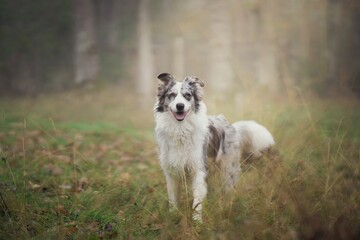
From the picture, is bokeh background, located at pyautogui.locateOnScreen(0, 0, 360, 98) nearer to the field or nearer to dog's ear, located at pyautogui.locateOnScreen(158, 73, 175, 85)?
the field

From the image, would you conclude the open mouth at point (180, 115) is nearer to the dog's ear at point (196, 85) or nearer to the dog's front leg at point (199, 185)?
the dog's ear at point (196, 85)

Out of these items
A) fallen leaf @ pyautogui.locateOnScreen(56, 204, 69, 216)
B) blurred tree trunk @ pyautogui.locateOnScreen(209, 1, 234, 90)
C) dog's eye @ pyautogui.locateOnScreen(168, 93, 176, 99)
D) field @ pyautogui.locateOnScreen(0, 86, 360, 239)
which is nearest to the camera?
field @ pyautogui.locateOnScreen(0, 86, 360, 239)

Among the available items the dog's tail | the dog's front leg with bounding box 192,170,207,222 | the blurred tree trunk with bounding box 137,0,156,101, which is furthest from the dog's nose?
the blurred tree trunk with bounding box 137,0,156,101

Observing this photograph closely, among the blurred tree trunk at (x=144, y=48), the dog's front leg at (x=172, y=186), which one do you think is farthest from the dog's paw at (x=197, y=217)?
the blurred tree trunk at (x=144, y=48)

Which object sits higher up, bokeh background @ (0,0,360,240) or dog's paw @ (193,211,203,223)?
bokeh background @ (0,0,360,240)

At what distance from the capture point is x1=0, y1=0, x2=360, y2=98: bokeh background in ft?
64.0

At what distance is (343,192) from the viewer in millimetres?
4512

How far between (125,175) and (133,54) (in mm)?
26249

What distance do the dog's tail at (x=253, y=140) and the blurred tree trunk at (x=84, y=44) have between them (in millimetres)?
16330

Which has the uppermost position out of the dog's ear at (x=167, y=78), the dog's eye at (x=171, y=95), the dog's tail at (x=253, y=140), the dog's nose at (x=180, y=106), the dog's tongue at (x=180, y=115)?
the dog's ear at (x=167, y=78)

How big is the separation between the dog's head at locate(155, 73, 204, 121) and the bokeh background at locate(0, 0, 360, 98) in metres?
9.76

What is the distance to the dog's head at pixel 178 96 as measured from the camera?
15.6ft

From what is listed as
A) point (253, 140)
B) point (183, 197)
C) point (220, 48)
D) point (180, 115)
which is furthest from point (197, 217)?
point (220, 48)

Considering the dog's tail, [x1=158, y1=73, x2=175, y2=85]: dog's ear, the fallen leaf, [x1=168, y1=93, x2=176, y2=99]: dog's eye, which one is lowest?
the fallen leaf
